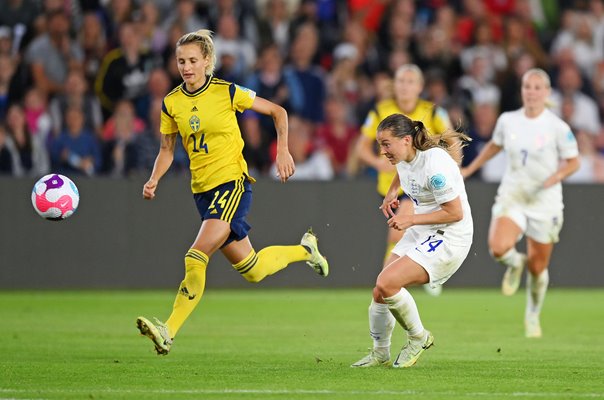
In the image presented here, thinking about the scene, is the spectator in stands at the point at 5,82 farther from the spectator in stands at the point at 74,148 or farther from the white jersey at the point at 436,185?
the white jersey at the point at 436,185

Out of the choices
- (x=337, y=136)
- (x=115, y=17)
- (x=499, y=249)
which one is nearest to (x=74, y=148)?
(x=115, y=17)

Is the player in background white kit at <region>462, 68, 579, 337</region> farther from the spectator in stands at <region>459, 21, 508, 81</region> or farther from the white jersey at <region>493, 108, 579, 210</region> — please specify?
the spectator in stands at <region>459, 21, 508, 81</region>

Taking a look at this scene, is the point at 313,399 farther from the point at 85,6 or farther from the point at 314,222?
the point at 85,6

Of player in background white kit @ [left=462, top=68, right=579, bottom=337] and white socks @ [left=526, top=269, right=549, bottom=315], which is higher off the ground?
player in background white kit @ [left=462, top=68, right=579, bottom=337]

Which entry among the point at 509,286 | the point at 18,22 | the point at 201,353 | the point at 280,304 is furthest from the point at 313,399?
the point at 18,22

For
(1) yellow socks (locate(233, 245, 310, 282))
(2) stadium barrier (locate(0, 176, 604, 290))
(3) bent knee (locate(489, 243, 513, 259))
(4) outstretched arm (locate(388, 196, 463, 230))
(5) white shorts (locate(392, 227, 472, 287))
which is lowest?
(2) stadium barrier (locate(0, 176, 604, 290))

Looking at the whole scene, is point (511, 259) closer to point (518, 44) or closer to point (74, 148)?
point (74, 148)

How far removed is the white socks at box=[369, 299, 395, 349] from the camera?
9109 millimetres

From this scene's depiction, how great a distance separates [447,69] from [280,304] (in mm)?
5970

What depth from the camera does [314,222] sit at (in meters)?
18.3

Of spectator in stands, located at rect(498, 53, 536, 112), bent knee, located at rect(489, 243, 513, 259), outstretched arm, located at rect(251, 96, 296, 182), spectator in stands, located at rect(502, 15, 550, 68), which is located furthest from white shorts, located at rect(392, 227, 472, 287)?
spectator in stands, located at rect(502, 15, 550, 68)

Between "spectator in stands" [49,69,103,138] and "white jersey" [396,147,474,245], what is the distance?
9.06 meters

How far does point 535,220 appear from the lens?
41.7ft

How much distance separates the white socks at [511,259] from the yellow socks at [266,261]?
115 inches
